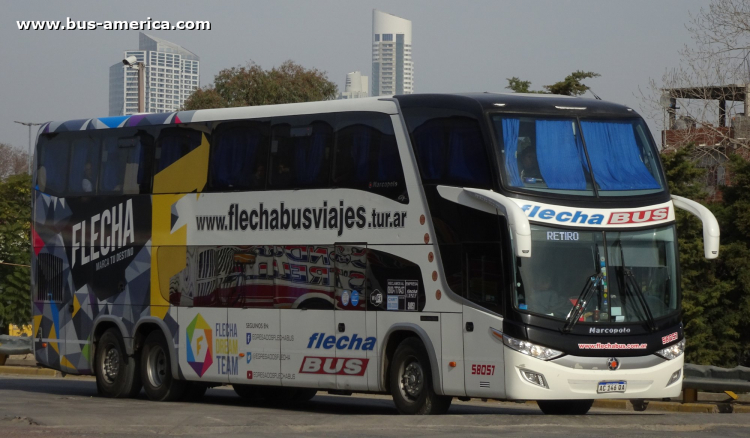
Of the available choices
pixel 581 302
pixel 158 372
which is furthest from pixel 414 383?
pixel 158 372

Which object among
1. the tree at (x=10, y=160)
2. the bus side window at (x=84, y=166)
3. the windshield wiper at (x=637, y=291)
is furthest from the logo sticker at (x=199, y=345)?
the tree at (x=10, y=160)

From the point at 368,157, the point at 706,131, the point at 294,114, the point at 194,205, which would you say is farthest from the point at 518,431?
the point at 706,131

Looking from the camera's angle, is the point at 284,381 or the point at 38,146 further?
the point at 38,146

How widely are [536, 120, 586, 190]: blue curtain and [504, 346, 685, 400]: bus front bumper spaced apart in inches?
86.8

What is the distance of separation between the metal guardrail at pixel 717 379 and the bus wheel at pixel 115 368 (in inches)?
359

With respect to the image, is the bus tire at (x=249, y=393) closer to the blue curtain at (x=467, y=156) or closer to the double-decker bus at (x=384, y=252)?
the double-decker bus at (x=384, y=252)

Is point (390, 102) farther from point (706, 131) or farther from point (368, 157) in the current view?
point (706, 131)

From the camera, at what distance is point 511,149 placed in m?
15.1

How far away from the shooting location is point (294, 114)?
704 inches

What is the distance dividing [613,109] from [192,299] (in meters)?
7.31

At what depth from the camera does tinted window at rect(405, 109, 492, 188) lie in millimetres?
15109

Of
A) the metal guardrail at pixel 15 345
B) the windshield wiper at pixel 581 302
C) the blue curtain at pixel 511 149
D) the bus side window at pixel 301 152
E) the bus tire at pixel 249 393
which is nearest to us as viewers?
the windshield wiper at pixel 581 302

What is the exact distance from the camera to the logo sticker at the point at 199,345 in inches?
742

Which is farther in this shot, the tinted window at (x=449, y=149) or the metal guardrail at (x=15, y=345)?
the metal guardrail at (x=15, y=345)
